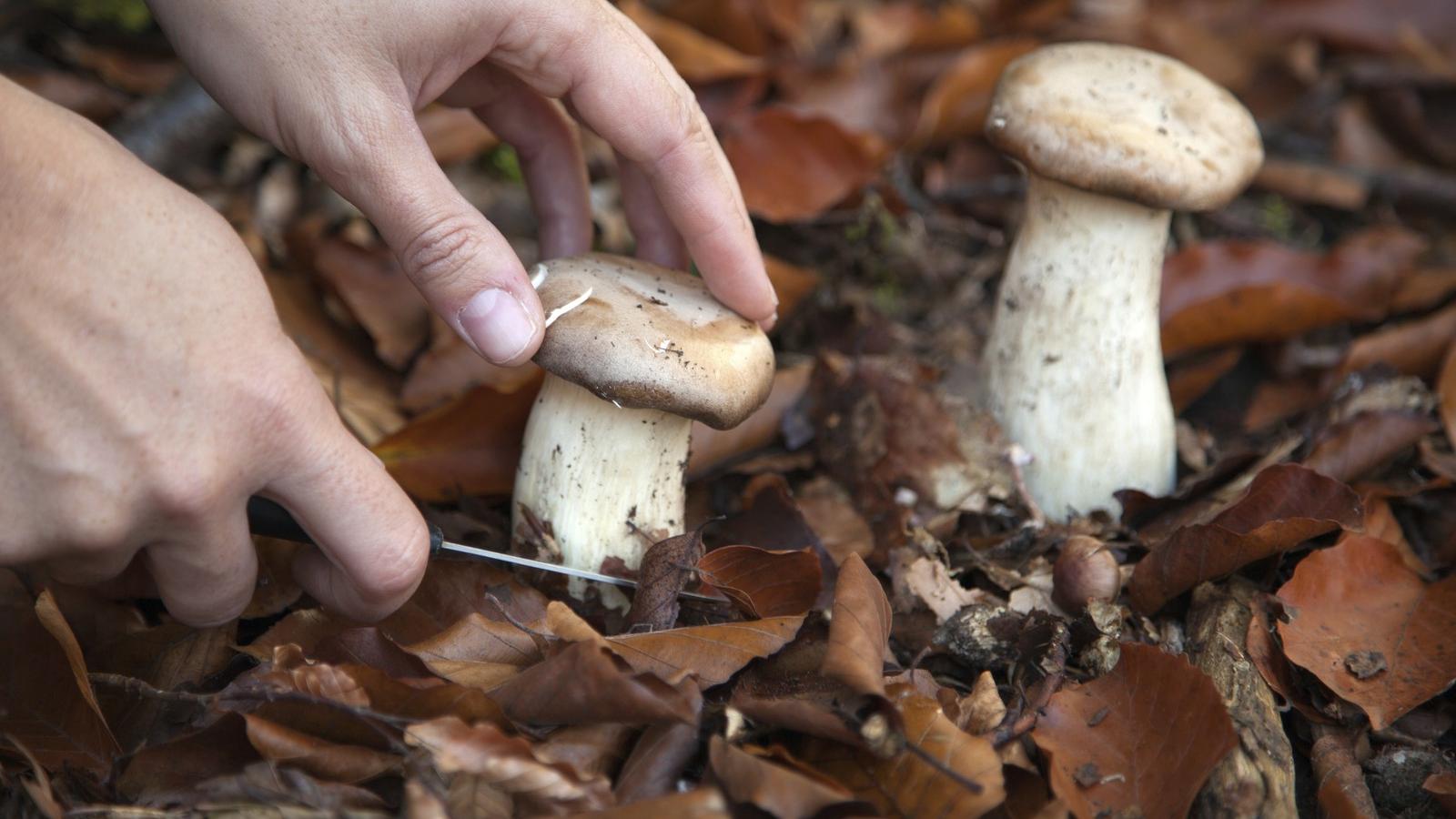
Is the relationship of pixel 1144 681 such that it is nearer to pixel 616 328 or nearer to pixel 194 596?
pixel 616 328

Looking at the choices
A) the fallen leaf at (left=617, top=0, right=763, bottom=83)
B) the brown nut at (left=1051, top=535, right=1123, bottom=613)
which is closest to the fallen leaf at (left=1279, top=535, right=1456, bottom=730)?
the brown nut at (left=1051, top=535, right=1123, bottom=613)

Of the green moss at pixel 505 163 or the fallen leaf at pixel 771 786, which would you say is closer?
the fallen leaf at pixel 771 786

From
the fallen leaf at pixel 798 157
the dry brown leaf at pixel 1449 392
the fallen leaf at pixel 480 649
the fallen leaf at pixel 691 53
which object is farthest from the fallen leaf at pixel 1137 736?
the fallen leaf at pixel 691 53

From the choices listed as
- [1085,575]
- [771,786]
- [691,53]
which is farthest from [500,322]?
[691,53]

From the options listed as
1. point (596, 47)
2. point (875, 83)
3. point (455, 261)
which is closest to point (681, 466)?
point (455, 261)

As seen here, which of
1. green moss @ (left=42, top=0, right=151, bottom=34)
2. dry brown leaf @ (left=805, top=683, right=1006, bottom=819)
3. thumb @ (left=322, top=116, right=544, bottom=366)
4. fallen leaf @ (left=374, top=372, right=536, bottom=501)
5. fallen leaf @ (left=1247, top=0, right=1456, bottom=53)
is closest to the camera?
dry brown leaf @ (left=805, top=683, right=1006, bottom=819)

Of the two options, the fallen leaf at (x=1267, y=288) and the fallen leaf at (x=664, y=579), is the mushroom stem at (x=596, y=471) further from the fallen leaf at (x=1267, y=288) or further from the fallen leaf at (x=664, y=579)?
the fallen leaf at (x=1267, y=288)

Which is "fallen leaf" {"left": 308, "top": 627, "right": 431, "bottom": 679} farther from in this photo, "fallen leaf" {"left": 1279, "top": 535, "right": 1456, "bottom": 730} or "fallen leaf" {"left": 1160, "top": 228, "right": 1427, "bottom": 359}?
"fallen leaf" {"left": 1160, "top": 228, "right": 1427, "bottom": 359}
